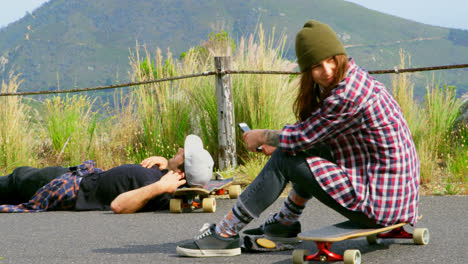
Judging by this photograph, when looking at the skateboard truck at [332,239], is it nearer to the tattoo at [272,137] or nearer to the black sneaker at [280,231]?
the black sneaker at [280,231]

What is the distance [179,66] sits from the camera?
770 cm

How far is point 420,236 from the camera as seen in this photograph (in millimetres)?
3385

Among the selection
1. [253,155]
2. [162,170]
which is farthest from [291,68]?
[162,170]

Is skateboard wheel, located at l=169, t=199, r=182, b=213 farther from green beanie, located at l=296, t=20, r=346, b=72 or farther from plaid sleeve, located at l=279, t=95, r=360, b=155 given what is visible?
green beanie, located at l=296, t=20, r=346, b=72

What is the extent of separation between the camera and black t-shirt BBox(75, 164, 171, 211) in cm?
508

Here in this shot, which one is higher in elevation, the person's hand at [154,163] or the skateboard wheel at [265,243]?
the person's hand at [154,163]

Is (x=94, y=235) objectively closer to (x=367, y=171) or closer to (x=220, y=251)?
(x=220, y=251)

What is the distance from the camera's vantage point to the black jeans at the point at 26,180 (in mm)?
5172

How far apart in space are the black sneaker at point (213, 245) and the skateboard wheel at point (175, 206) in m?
1.72

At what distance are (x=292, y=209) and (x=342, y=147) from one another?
1.82 feet

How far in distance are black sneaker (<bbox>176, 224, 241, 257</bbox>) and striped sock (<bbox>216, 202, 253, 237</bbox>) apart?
38 millimetres

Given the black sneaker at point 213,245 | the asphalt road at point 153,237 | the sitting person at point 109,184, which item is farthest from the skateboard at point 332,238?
the sitting person at point 109,184

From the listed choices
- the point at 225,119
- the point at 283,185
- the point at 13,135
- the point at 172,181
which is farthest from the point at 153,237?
the point at 13,135

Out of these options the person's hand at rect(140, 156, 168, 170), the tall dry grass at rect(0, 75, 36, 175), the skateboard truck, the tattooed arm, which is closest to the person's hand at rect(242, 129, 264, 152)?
the tattooed arm
